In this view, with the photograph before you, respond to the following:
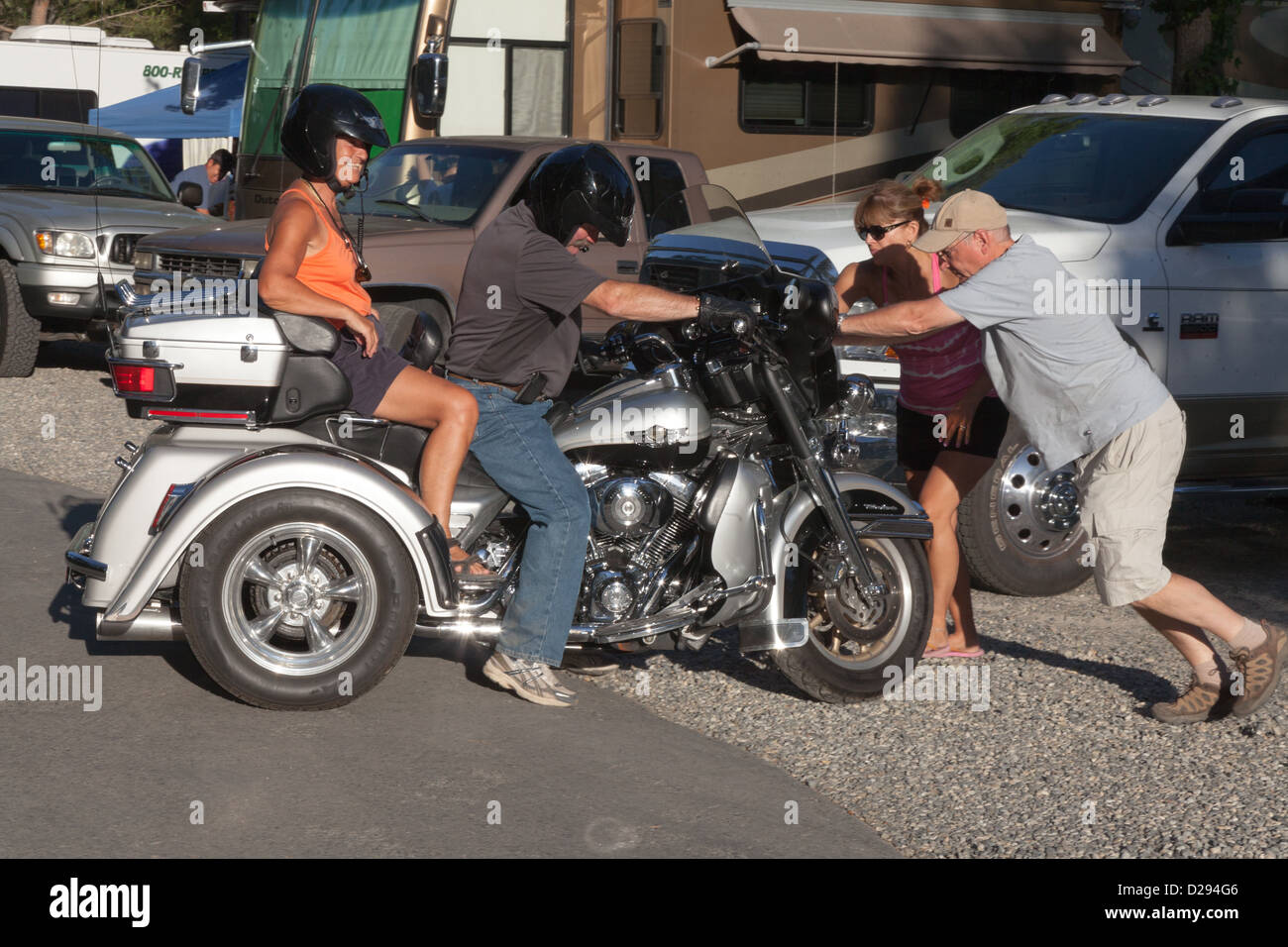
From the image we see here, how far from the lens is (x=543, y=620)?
5129mm

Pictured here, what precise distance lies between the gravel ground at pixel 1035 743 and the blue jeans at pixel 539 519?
2.03 ft

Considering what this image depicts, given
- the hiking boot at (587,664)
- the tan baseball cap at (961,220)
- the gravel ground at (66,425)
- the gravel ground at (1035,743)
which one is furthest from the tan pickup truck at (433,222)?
the tan baseball cap at (961,220)

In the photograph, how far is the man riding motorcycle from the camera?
16.5 ft

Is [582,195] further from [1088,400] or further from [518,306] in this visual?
[1088,400]

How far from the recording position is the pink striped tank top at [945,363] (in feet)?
19.5

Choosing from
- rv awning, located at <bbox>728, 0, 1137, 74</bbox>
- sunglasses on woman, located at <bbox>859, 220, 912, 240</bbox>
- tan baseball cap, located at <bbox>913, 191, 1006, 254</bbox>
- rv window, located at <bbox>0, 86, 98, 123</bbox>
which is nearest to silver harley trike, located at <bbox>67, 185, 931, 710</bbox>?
tan baseball cap, located at <bbox>913, 191, 1006, 254</bbox>

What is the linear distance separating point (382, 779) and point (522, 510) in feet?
3.48

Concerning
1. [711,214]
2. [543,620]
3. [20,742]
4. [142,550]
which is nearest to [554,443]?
[543,620]

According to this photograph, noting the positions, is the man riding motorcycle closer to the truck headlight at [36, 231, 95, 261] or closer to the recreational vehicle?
the recreational vehicle

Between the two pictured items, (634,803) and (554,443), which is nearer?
(634,803)

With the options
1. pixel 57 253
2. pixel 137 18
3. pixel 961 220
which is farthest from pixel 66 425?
pixel 137 18

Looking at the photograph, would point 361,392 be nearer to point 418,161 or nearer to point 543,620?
point 543,620

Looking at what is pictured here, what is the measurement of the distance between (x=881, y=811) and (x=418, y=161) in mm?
7257
